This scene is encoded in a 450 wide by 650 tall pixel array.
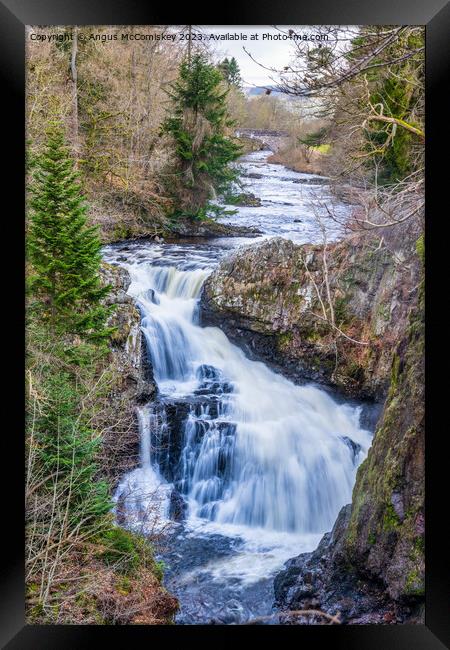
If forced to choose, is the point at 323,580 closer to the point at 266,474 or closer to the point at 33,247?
the point at 266,474

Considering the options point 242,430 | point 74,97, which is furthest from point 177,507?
point 74,97

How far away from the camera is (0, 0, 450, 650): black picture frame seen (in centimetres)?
378

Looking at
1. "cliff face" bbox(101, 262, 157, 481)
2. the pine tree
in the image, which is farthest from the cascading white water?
the pine tree

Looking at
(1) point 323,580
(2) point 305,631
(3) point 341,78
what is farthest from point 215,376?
(3) point 341,78

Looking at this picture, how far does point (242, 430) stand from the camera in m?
5.62

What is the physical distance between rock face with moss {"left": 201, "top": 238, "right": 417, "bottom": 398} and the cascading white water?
220 mm

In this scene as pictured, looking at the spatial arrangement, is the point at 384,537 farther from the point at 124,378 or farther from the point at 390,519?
the point at 124,378

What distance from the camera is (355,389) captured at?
5.64 meters

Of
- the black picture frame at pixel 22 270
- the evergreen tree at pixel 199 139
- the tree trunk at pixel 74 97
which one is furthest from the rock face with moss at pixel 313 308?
the tree trunk at pixel 74 97

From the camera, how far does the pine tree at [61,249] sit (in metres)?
4.36

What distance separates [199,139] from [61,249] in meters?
1.47

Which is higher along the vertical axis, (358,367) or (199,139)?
(199,139)

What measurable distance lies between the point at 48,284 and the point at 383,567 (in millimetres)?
3320

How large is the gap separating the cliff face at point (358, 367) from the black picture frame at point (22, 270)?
277 millimetres
